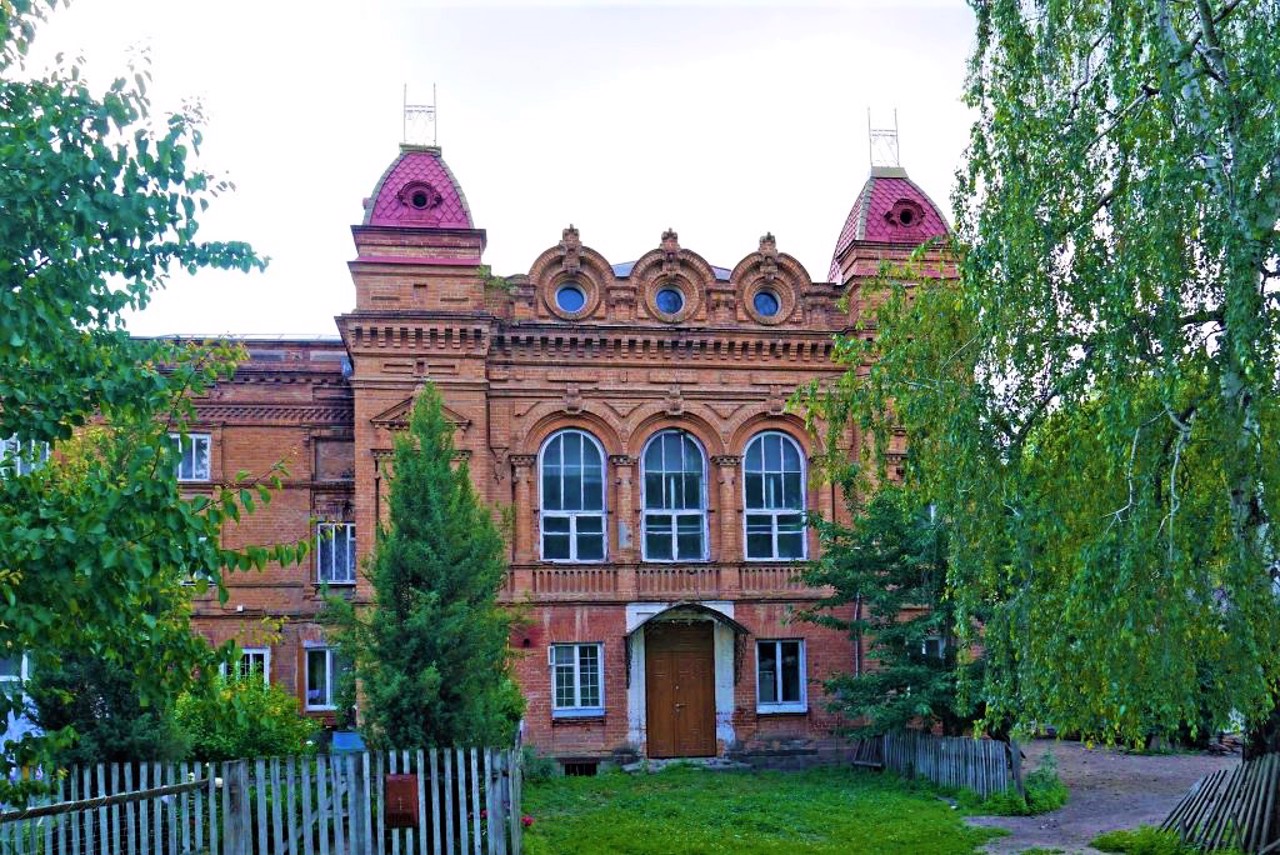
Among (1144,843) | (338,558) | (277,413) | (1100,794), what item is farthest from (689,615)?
(1144,843)

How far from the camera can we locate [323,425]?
924 inches

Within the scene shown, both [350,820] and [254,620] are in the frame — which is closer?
[350,820]

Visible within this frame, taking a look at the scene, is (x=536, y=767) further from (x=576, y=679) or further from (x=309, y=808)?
(x=309, y=808)

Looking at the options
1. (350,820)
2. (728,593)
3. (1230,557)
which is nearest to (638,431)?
(728,593)

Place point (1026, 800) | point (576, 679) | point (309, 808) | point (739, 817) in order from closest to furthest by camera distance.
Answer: point (309, 808) → point (739, 817) → point (1026, 800) → point (576, 679)

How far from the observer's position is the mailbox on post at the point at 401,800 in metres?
12.5

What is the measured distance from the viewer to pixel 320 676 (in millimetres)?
22906

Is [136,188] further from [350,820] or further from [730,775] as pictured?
[730,775]

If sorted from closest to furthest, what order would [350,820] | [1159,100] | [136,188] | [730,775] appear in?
[136,188], [1159,100], [350,820], [730,775]

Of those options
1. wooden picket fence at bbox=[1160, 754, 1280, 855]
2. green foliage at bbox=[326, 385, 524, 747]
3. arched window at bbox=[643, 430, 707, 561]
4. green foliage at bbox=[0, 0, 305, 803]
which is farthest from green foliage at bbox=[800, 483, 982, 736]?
green foliage at bbox=[0, 0, 305, 803]

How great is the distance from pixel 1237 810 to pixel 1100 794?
631 centimetres

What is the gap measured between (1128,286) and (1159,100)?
160 centimetres

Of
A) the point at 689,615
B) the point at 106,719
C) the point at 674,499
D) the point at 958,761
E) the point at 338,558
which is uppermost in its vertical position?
the point at 674,499

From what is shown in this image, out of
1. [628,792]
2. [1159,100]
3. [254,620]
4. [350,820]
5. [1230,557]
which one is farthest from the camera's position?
[254,620]
